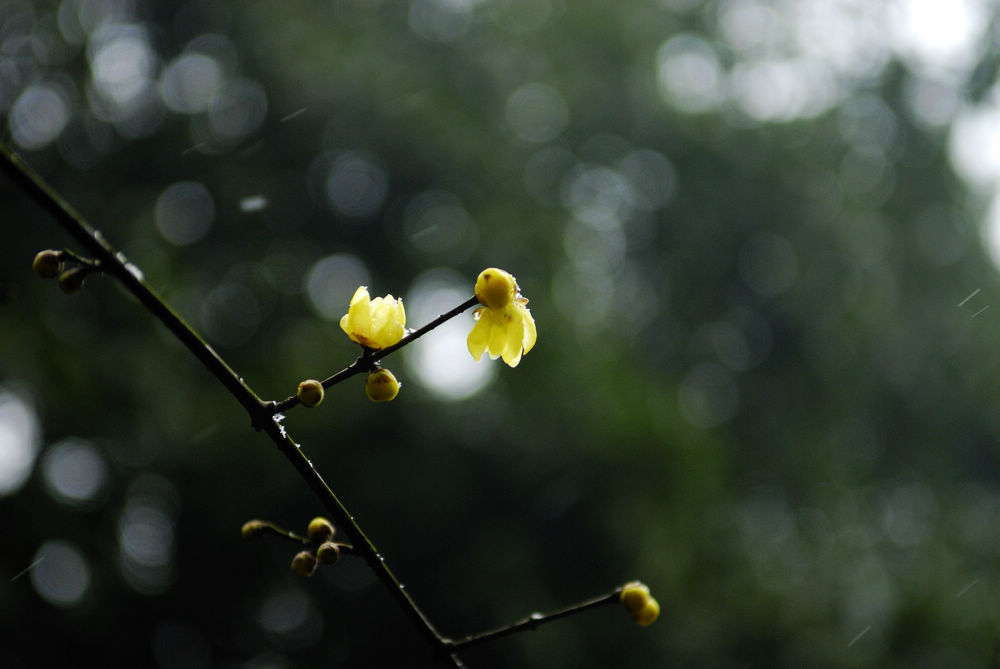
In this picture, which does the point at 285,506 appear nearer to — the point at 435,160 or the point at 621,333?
the point at 435,160

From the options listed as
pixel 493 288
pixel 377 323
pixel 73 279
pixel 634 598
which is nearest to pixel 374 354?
pixel 377 323

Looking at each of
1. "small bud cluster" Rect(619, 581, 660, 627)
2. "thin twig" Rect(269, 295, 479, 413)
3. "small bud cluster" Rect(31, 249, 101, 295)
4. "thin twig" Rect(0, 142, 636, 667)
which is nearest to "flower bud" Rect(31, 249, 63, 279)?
"small bud cluster" Rect(31, 249, 101, 295)

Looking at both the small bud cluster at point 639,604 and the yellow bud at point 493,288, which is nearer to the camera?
the yellow bud at point 493,288

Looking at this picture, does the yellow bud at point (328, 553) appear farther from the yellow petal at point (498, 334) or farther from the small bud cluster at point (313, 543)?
the yellow petal at point (498, 334)

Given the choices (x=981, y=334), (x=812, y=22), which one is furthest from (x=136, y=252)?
(x=981, y=334)

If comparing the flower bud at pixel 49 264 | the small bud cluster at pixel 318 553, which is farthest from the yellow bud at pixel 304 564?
the flower bud at pixel 49 264

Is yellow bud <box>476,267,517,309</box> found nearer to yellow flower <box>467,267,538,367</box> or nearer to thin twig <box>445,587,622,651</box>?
yellow flower <box>467,267,538,367</box>
